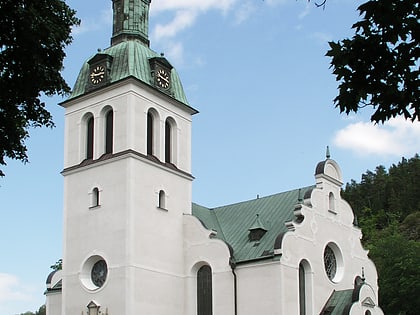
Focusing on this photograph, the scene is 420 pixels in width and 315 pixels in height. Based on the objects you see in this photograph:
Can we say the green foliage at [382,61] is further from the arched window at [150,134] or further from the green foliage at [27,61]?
the arched window at [150,134]

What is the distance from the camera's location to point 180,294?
119 feet

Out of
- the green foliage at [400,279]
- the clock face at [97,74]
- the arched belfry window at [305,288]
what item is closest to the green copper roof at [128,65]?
the clock face at [97,74]

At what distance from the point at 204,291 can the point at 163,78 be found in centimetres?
1126

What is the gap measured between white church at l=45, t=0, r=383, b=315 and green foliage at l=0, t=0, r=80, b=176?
18.1m

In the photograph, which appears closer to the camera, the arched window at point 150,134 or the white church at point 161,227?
the white church at point 161,227

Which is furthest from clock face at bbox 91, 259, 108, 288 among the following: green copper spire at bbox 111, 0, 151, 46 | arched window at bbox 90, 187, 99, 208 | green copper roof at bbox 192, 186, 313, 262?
green copper spire at bbox 111, 0, 151, 46

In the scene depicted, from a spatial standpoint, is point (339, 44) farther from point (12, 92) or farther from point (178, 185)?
point (178, 185)

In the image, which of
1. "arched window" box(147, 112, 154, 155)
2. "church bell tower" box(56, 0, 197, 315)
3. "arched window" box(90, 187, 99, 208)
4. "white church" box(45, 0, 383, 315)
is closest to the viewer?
"white church" box(45, 0, 383, 315)

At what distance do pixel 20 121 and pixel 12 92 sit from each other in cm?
78

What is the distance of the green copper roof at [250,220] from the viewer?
35.9 m

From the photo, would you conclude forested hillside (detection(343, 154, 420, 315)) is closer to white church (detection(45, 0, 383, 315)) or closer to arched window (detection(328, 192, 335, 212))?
white church (detection(45, 0, 383, 315))

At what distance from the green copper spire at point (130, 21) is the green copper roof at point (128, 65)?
2.13 feet

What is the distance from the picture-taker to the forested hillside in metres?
52.8

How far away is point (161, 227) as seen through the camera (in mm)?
36281
